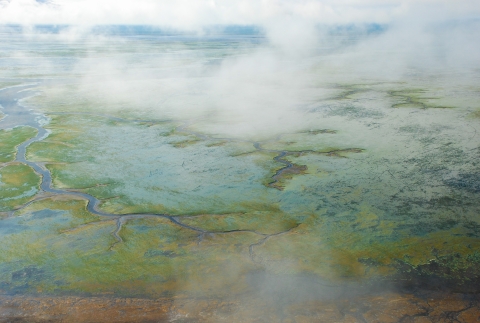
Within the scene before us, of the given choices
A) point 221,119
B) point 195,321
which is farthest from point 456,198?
point 221,119

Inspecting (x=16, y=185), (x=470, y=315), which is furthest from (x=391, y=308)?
(x=16, y=185)

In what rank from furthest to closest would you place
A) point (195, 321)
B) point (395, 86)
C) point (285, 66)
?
point (285, 66), point (395, 86), point (195, 321)

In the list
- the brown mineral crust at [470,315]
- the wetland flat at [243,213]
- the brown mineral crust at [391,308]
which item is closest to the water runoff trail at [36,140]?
the wetland flat at [243,213]

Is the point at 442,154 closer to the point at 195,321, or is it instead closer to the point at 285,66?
the point at 195,321

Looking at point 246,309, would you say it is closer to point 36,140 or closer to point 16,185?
point 16,185

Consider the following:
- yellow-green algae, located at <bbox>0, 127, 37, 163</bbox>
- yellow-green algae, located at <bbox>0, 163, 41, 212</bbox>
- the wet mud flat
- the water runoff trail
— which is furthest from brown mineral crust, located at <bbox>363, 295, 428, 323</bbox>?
yellow-green algae, located at <bbox>0, 127, 37, 163</bbox>

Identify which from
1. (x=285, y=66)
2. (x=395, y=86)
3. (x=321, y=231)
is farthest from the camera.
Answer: (x=285, y=66)
